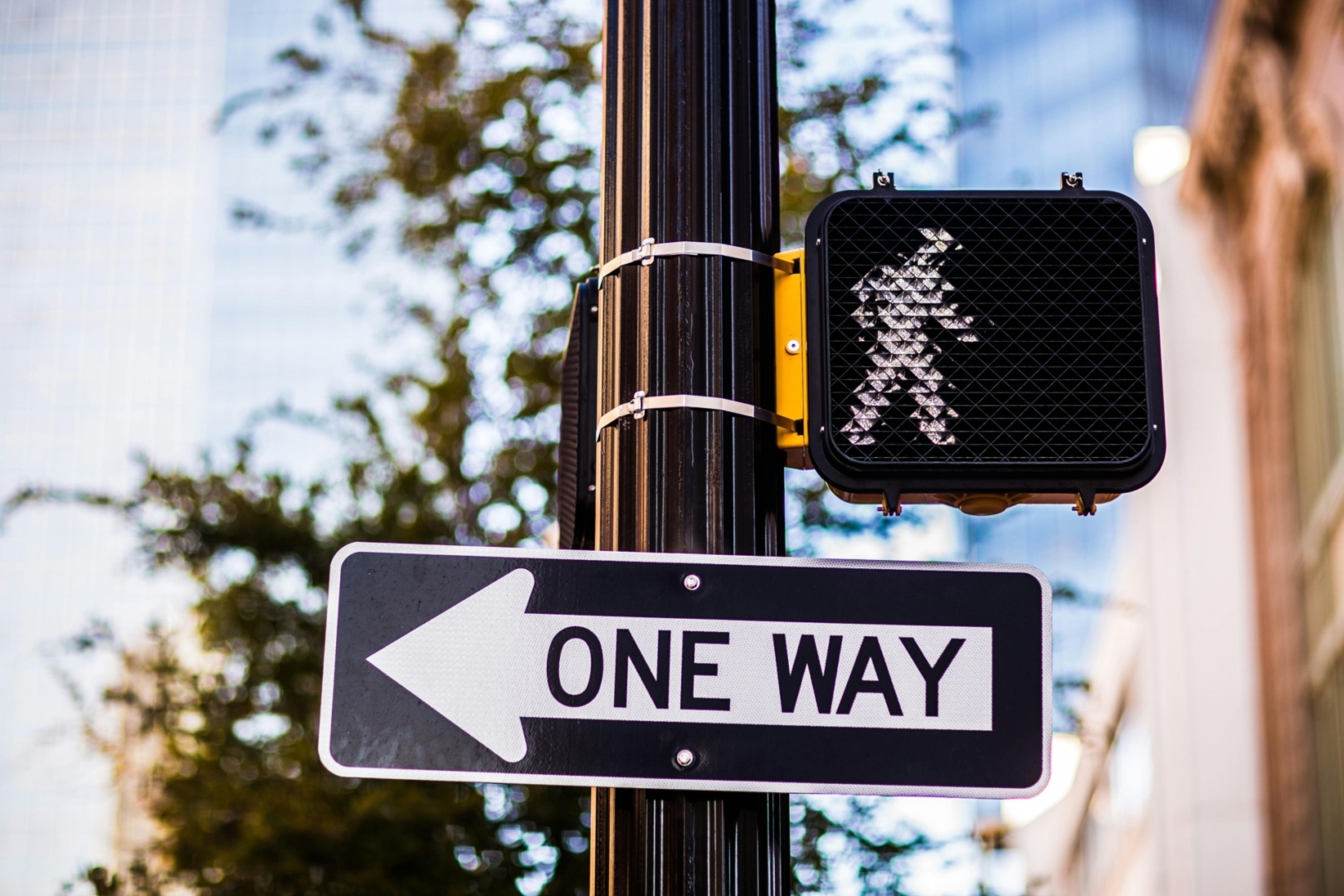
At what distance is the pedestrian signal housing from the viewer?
2.84 m

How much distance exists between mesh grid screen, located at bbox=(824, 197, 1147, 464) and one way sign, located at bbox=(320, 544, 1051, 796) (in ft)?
0.77

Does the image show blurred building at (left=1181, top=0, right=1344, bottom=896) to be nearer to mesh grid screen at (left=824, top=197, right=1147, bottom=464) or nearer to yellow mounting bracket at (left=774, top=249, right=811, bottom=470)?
mesh grid screen at (left=824, top=197, right=1147, bottom=464)

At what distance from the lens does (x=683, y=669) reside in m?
2.70

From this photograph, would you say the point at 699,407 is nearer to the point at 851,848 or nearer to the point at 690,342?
the point at 690,342

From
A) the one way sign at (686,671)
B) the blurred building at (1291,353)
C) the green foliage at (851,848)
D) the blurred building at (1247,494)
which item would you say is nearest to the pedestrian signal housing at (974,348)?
the one way sign at (686,671)

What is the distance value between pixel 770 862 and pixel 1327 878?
65.9 ft

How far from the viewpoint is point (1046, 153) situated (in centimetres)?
11138

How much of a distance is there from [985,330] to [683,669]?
2.47ft

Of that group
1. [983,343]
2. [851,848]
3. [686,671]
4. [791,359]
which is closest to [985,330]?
[983,343]

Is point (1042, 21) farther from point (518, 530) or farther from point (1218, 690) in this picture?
point (518, 530)

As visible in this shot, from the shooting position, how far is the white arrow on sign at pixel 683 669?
268cm

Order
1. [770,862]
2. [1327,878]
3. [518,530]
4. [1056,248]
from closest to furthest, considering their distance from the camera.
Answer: [770,862] → [1056,248] → [518,530] → [1327,878]

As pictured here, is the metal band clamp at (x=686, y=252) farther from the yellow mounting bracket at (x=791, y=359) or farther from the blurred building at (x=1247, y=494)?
the blurred building at (x=1247, y=494)

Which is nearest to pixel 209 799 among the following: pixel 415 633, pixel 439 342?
pixel 439 342
